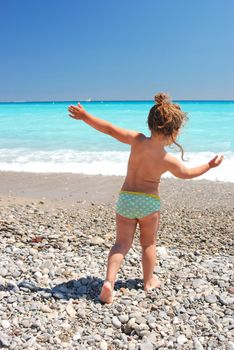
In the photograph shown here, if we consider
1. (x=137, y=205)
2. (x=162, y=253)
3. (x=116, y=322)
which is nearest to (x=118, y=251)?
(x=137, y=205)

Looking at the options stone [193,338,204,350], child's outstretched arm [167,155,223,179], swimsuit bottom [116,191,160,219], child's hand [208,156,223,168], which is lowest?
stone [193,338,204,350]

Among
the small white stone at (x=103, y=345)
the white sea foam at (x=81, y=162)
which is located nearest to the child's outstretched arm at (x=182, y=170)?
the small white stone at (x=103, y=345)

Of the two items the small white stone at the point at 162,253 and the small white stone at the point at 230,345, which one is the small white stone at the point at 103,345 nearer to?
the small white stone at the point at 230,345

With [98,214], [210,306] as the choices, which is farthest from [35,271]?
[98,214]

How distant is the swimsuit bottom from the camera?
3.26 metres

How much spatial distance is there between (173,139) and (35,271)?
5.05 ft

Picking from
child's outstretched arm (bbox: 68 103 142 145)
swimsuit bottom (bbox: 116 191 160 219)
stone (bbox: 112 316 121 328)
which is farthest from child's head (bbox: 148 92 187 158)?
stone (bbox: 112 316 121 328)

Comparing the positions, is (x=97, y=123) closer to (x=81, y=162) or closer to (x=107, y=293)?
(x=107, y=293)

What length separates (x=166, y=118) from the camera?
10.3 feet

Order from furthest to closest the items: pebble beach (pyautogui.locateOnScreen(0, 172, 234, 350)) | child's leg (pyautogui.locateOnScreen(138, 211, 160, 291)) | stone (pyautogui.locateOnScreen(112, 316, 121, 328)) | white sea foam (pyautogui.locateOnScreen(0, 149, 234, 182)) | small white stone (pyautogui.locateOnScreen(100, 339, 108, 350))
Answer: white sea foam (pyautogui.locateOnScreen(0, 149, 234, 182)) → child's leg (pyautogui.locateOnScreen(138, 211, 160, 291)) → stone (pyautogui.locateOnScreen(112, 316, 121, 328)) → pebble beach (pyautogui.locateOnScreen(0, 172, 234, 350)) → small white stone (pyautogui.locateOnScreen(100, 339, 108, 350))

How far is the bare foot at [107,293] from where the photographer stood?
3131 millimetres

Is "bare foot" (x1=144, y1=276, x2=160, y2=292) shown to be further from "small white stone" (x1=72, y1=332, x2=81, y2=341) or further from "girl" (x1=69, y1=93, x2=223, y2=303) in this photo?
"small white stone" (x1=72, y1=332, x2=81, y2=341)

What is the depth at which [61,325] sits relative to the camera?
2852mm

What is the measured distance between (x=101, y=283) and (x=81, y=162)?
26.2ft
